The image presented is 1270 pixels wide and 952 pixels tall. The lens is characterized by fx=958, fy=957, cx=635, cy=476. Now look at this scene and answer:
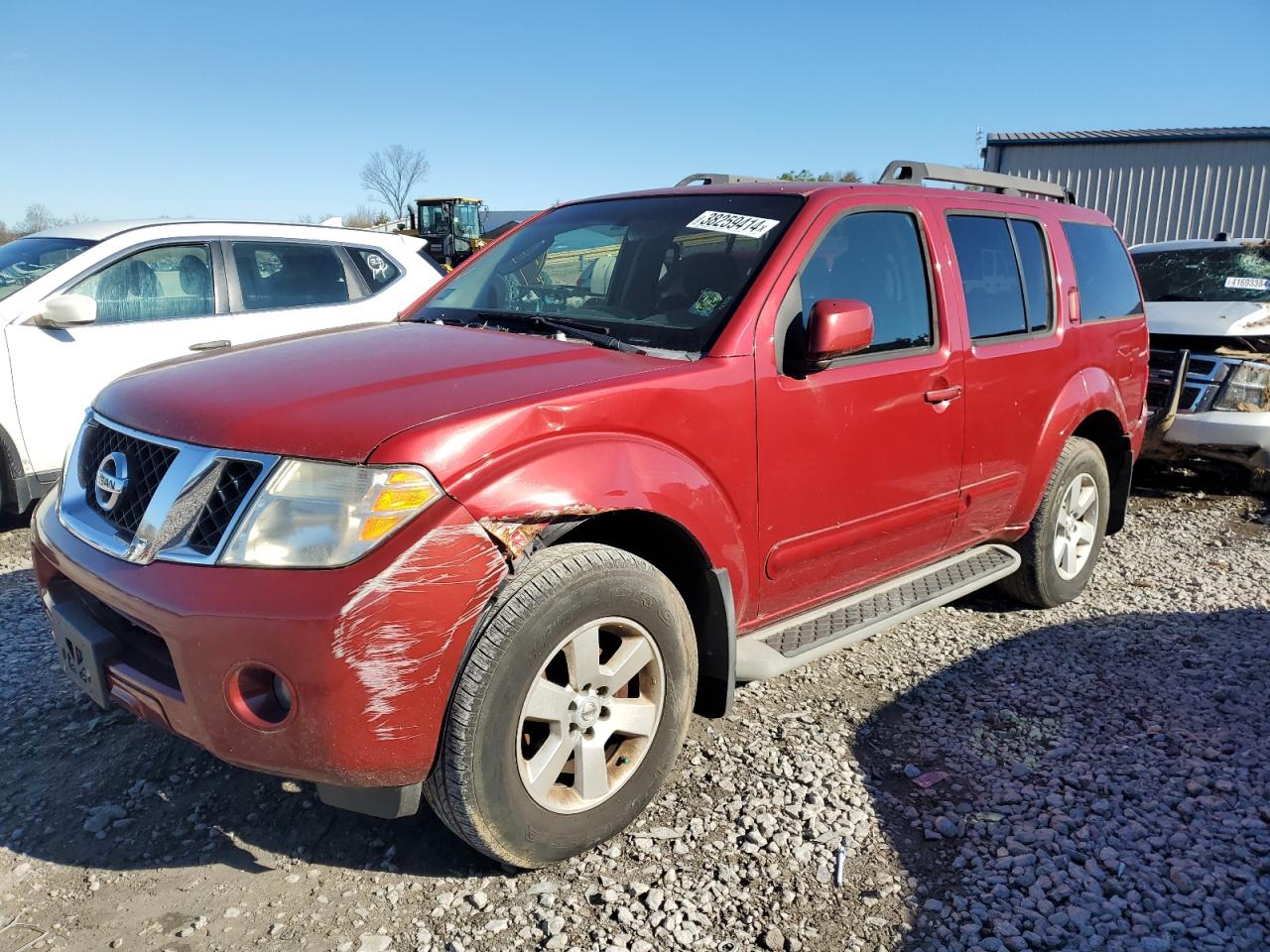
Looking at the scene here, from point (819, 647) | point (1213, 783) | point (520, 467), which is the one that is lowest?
point (1213, 783)

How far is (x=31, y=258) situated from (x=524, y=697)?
502 cm

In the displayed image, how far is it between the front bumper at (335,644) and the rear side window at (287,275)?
14.2ft

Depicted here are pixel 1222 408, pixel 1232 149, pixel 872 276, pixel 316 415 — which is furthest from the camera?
pixel 1232 149

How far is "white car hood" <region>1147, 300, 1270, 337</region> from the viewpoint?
6.45 meters

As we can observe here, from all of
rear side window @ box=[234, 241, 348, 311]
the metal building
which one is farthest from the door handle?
the metal building

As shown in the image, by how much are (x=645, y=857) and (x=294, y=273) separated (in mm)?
5041

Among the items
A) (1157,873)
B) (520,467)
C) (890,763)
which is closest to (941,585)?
(890,763)

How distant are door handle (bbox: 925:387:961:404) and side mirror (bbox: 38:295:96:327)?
4.46 meters

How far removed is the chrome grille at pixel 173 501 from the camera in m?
2.22

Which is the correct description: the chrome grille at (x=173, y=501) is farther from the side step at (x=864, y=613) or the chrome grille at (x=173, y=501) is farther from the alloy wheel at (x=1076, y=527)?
→ the alloy wheel at (x=1076, y=527)

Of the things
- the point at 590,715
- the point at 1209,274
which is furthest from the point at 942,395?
the point at 1209,274

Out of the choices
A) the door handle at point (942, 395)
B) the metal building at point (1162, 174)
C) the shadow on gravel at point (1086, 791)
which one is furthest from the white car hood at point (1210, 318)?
the metal building at point (1162, 174)

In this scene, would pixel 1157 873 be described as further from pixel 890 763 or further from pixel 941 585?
pixel 941 585

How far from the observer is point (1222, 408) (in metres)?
6.24
